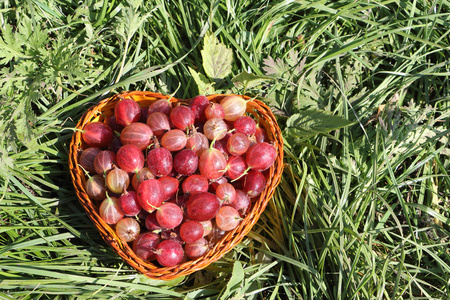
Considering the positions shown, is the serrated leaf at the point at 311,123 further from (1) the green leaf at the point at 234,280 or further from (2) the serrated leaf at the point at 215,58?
(1) the green leaf at the point at 234,280

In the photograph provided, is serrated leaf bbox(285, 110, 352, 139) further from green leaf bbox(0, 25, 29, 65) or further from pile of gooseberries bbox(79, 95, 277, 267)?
green leaf bbox(0, 25, 29, 65)

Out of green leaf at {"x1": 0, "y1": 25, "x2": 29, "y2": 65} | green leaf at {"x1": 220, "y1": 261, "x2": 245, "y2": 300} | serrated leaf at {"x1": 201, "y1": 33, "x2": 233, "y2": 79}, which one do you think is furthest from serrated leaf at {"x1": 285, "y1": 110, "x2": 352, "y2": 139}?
green leaf at {"x1": 0, "y1": 25, "x2": 29, "y2": 65}

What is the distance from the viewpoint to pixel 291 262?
211cm

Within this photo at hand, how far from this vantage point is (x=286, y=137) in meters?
2.45

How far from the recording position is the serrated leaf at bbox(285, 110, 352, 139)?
7.20 ft

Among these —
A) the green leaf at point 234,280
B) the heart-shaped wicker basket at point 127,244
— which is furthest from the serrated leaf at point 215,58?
the green leaf at point 234,280

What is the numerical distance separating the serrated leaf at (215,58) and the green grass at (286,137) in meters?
0.12

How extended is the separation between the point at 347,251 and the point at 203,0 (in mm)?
1838

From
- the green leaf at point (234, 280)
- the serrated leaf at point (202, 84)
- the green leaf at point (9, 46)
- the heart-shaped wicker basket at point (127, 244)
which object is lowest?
the green leaf at point (234, 280)

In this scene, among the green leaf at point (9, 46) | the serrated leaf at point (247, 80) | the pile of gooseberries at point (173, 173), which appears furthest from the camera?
the serrated leaf at point (247, 80)

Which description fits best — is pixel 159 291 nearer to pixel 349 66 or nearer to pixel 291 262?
pixel 291 262

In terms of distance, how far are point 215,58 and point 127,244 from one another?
4.06 ft

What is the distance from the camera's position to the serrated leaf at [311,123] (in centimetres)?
219

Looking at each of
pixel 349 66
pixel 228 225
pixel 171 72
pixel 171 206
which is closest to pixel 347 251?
pixel 228 225
